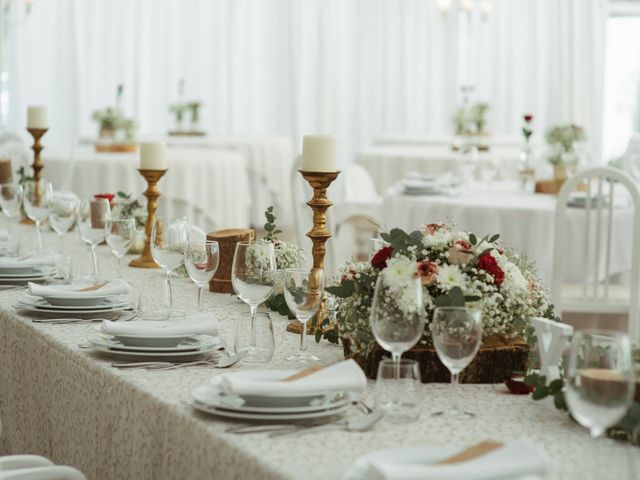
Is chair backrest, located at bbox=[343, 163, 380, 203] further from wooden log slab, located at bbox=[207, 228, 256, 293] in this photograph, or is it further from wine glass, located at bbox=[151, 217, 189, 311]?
wine glass, located at bbox=[151, 217, 189, 311]

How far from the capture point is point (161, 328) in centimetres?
193

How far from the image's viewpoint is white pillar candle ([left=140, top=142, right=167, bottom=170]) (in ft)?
9.97

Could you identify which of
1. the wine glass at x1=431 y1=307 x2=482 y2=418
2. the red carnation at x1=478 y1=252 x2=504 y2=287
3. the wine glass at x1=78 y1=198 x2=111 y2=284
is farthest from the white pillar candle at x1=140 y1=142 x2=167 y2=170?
the wine glass at x1=431 y1=307 x2=482 y2=418

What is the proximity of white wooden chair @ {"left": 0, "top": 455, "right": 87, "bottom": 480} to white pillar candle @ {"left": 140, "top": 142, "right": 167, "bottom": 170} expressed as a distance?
133cm

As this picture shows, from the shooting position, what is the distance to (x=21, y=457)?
1.85 meters

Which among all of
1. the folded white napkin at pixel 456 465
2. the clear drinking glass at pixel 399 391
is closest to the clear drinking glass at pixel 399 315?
the clear drinking glass at pixel 399 391

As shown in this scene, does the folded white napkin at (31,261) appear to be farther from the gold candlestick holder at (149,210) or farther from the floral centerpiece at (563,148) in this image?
the floral centerpiece at (563,148)

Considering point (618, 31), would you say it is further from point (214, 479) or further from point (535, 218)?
point (214, 479)

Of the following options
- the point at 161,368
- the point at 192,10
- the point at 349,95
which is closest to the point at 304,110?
the point at 349,95

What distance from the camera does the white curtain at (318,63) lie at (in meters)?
9.80

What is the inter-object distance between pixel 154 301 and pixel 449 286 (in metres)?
0.91

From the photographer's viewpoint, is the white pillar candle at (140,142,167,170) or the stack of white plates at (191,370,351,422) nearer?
the stack of white plates at (191,370,351,422)

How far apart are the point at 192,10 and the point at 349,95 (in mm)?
1951

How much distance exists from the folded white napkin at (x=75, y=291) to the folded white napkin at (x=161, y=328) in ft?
1.15
